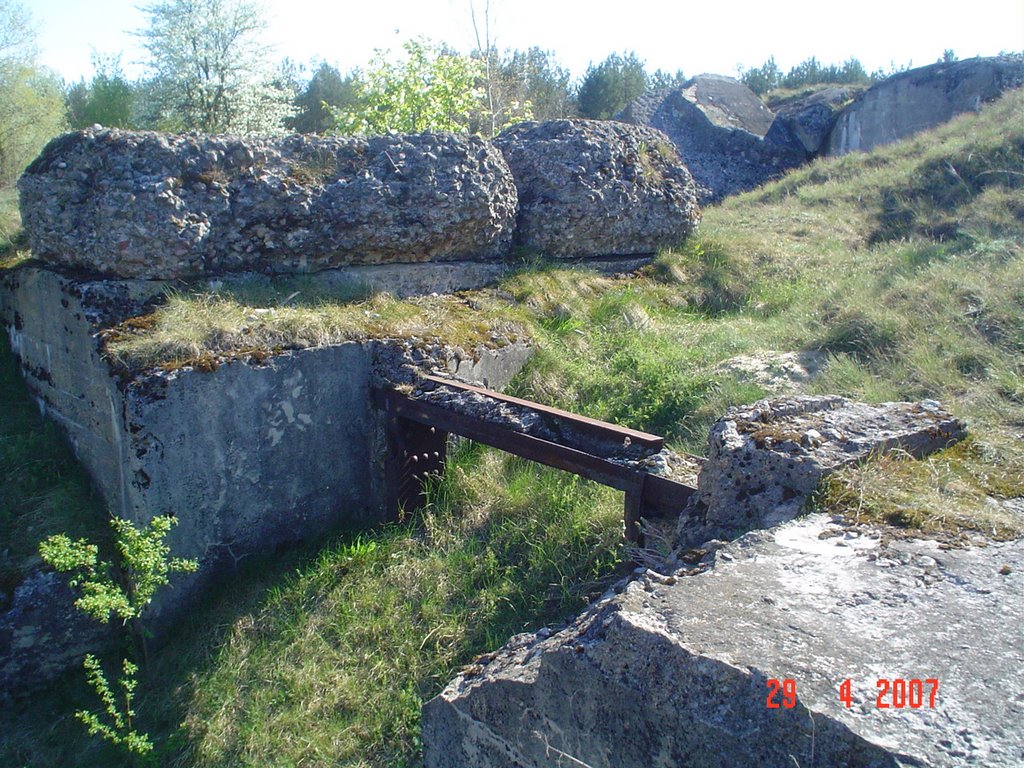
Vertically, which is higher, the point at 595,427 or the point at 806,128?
the point at 806,128

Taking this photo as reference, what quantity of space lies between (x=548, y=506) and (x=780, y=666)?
251cm

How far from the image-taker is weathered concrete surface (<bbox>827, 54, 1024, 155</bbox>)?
1521 centimetres

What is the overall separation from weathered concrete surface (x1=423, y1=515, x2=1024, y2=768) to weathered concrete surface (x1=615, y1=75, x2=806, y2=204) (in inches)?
569

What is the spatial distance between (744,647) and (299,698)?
2.59m

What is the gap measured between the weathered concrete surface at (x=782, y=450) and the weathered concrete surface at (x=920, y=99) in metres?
14.4

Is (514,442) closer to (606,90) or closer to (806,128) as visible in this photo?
(806,128)

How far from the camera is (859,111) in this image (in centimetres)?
1781

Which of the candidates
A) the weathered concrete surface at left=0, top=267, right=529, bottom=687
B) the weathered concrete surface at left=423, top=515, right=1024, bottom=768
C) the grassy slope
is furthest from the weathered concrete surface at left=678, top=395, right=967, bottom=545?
the weathered concrete surface at left=0, top=267, right=529, bottom=687

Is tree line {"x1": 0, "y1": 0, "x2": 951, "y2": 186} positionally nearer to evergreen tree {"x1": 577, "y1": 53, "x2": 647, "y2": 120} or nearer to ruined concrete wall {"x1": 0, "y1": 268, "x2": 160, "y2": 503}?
evergreen tree {"x1": 577, "y1": 53, "x2": 647, "y2": 120}

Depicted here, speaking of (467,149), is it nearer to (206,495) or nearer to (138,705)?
(206,495)

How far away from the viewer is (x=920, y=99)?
1673cm

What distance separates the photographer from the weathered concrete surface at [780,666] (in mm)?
1830

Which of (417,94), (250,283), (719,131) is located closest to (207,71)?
(417,94)

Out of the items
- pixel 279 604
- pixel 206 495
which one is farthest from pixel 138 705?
pixel 206 495
